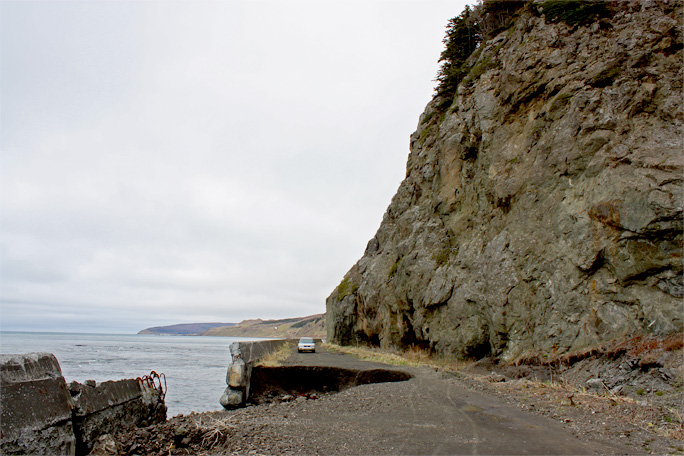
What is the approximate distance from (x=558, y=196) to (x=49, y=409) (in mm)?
14389

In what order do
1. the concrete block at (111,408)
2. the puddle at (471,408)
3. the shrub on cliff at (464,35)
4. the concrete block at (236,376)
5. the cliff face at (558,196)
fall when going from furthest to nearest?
the shrub on cliff at (464,35)
the concrete block at (236,376)
the cliff face at (558,196)
the puddle at (471,408)
the concrete block at (111,408)

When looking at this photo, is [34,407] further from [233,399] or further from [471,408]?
[233,399]

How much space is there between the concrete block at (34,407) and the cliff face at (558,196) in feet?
39.8

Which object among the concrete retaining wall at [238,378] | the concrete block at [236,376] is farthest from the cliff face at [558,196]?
the concrete block at [236,376]

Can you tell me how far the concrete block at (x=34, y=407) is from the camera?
4617mm

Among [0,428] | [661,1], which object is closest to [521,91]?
[661,1]

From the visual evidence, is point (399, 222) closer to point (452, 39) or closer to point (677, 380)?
point (452, 39)

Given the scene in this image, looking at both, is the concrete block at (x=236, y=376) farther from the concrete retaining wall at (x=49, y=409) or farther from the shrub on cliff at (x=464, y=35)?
the shrub on cliff at (x=464, y=35)

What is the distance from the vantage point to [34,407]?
4973 mm

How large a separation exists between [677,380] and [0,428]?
10.8 m

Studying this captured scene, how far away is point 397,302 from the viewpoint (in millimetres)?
25266

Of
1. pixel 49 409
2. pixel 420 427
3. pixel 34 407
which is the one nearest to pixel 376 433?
pixel 420 427

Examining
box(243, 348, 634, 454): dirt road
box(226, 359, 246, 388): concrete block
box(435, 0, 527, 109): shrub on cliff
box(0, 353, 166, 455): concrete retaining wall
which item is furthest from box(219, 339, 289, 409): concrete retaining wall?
box(435, 0, 527, 109): shrub on cliff

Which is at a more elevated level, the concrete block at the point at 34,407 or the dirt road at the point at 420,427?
the concrete block at the point at 34,407
